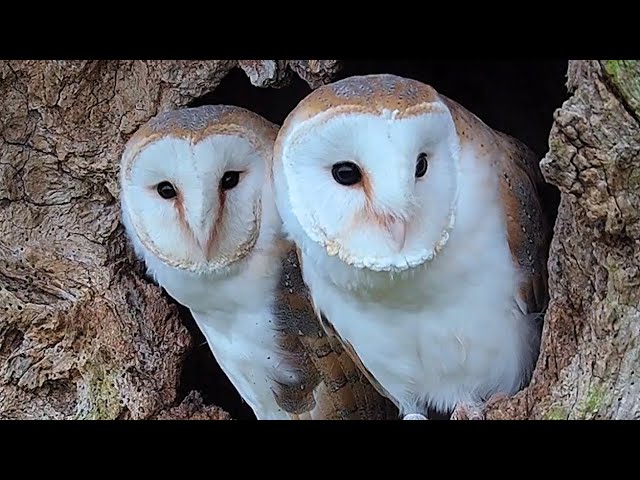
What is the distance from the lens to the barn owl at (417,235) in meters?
1.60

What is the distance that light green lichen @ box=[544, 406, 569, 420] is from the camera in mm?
1599

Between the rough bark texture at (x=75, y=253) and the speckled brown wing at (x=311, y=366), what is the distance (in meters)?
0.23

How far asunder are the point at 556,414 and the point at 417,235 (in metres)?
0.36

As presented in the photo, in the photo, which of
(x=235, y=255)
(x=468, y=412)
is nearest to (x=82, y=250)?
(x=235, y=255)

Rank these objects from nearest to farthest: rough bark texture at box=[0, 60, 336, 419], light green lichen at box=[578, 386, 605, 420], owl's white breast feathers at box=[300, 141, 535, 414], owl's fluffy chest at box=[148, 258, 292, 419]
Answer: light green lichen at box=[578, 386, 605, 420] < owl's white breast feathers at box=[300, 141, 535, 414] < owl's fluffy chest at box=[148, 258, 292, 419] < rough bark texture at box=[0, 60, 336, 419]

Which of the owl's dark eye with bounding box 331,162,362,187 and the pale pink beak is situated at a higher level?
the owl's dark eye with bounding box 331,162,362,187

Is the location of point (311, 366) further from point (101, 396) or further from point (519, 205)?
point (519, 205)

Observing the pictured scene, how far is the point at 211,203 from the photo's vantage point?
1.81 meters

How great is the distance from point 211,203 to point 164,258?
19 cm

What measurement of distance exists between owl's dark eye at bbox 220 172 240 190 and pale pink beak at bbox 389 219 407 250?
0.41 metres

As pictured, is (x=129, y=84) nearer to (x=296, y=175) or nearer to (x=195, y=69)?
(x=195, y=69)

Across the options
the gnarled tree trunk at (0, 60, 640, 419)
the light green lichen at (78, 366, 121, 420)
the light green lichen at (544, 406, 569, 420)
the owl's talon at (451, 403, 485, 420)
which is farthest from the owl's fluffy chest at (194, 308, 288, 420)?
the light green lichen at (544, 406, 569, 420)

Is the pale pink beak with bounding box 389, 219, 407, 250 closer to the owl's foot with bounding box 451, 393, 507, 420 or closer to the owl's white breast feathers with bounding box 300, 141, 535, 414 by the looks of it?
the owl's white breast feathers with bounding box 300, 141, 535, 414

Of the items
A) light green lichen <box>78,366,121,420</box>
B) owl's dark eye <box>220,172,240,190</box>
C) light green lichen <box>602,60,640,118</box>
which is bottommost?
light green lichen <box>78,366,121,420</box>
